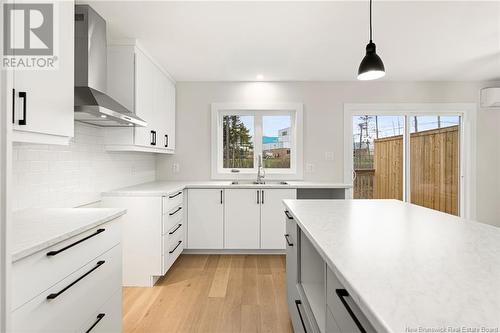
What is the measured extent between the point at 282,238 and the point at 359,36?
7.79 ft

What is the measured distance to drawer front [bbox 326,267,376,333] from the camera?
29.4 inches

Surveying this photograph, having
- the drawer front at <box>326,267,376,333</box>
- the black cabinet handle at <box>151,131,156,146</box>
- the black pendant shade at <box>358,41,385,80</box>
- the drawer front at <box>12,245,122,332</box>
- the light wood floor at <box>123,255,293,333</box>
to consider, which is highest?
the black pendant shade at <box>358,41,385,80</box>

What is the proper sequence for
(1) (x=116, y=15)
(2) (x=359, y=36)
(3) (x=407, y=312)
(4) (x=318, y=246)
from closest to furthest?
(3) (x=407, y=312) → (4) (x=318, y=246) → (1) (x=116, y=15) → (2) (x=359, y=36)

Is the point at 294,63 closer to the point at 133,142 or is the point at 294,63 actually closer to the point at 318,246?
the point at 133,142

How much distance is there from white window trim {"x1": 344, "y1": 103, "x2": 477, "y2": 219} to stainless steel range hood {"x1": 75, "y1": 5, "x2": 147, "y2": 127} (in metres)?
3.07

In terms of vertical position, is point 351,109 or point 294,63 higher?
point 294,63

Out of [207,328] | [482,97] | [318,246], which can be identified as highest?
[482,97]

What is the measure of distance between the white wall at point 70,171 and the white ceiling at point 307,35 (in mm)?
1078

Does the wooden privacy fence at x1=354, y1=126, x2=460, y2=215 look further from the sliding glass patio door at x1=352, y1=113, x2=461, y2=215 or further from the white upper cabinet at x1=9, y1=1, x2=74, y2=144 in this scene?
the white upper cabinet at x1=9, y1=1, x2=74, y2=144

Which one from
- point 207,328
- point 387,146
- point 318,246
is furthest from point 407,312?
point 387,146

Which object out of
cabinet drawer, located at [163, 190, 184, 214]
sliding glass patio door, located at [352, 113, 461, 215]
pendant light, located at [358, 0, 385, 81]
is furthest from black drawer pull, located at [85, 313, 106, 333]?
sliding glass patio door, located at [352, 113, 461, 215]

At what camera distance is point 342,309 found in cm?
89

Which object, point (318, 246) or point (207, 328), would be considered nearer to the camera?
point (318, 246)

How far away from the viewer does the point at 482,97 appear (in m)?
4.07
